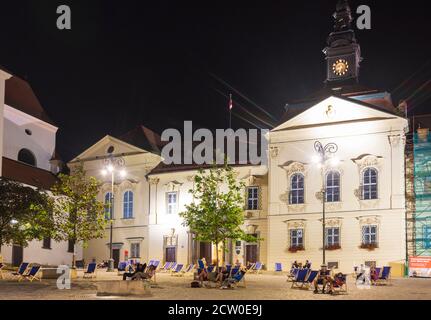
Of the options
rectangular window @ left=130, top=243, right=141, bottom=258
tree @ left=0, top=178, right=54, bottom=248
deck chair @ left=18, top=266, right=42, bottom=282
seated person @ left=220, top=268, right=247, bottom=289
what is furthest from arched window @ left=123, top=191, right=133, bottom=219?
seated person @ left=220, top=268, right=247, bottom=289

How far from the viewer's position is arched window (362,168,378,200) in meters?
44.1

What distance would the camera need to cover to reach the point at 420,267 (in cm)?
3997

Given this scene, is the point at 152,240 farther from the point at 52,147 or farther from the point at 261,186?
the point at 52,147

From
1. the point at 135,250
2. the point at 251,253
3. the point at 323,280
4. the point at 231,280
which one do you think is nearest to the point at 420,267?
the point at 251,253

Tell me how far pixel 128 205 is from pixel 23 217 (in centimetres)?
2019

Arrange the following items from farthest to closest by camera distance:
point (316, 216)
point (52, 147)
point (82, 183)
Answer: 1. point (52, 147)
2. point (316, 216)
3. point (82, 183)

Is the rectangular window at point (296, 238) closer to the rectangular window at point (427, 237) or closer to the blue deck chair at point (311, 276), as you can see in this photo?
the rectangular window at point (427, 237)

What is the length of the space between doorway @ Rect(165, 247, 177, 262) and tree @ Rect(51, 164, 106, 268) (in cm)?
1480
